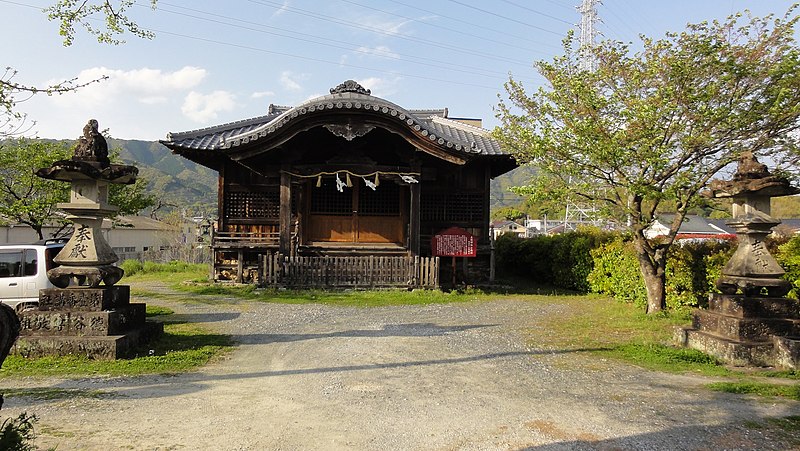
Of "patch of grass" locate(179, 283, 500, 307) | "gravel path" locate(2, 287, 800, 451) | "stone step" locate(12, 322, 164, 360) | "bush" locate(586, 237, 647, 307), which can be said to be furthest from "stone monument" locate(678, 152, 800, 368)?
"stone step" locate(12, 322, 164, 360)

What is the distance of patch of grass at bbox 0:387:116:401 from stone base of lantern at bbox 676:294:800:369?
801 cm

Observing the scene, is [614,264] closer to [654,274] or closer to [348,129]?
[654,274]

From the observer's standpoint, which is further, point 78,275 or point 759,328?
point 78,275

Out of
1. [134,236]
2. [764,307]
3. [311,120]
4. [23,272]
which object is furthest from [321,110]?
[134,236]

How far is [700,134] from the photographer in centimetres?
857

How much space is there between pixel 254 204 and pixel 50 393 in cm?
1121

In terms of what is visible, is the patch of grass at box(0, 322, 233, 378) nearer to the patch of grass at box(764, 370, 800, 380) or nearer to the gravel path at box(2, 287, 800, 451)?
the gravel path at box(2, 287, 800, 451)

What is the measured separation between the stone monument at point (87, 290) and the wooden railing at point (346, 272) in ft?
20.4

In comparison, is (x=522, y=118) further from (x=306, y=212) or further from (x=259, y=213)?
(x=259, y=213)

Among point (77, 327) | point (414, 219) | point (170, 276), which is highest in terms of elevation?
Result: point (414, 219)

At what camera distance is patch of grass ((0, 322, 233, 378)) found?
5988 millimetres

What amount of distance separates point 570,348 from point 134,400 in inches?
247

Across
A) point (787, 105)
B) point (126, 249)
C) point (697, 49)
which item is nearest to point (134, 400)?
point (697, 49)

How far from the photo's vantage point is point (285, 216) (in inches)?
571
